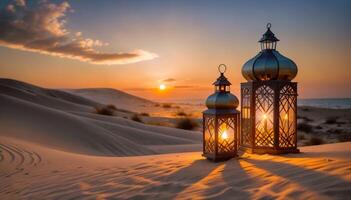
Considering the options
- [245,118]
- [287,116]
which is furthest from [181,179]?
[287,116]

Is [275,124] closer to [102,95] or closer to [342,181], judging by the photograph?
[342,181]

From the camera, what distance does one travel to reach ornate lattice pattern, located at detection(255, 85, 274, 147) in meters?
7.82

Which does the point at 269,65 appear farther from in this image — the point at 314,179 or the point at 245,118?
the point at 314,179

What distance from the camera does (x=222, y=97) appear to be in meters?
7.22

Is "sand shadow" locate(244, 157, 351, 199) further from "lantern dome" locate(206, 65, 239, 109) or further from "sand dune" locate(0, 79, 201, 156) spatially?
"sand dune" locate(0, 79, 201, 156)

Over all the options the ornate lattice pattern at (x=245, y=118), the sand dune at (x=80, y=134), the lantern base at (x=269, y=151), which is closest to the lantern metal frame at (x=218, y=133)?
the lantern base at (x=269, y=151)

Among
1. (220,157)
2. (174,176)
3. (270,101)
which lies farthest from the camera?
(270,101)

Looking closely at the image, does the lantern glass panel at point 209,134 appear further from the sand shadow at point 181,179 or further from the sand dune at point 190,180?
the sand shadow at point 181,179

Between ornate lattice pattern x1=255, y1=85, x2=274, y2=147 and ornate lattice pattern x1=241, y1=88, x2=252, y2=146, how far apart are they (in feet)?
0.69

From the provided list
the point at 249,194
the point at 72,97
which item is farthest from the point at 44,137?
the point at 72,97

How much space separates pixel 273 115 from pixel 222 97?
1.40 meters

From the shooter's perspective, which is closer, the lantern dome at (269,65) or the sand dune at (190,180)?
the sand dune at (190,180)

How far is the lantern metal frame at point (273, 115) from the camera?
768 centimetres

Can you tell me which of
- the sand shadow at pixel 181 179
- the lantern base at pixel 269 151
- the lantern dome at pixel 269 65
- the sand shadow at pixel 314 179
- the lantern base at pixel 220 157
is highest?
the lantern dome at pixel 269 65
